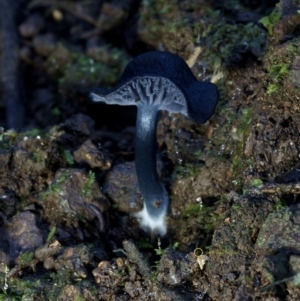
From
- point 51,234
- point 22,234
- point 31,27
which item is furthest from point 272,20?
point 31,27

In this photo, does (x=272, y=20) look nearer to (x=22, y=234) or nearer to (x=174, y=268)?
(x=174, y=268)

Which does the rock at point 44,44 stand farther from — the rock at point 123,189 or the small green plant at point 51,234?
the small green plant at point 51,234

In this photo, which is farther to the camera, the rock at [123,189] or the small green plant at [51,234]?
the rock at [123,189]

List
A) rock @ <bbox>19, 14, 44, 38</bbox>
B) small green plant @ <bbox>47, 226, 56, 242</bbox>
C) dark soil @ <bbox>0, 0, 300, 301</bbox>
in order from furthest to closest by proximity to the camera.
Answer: rock @ <bbox>19, 14, 44, 38</bbox> → small green plant @ <bbox>47, 226, 56, 242</bbox> → dark soil @ <bbox>0, 0, 300, 301</bbox>

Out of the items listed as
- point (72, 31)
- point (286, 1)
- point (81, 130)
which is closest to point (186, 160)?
point (81, 130)

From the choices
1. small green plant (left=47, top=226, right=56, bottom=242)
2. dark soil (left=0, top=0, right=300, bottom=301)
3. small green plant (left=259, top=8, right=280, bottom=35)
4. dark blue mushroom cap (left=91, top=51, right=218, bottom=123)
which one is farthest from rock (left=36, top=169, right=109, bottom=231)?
small green plant (left=259, top=8, right=280, bottom=35)

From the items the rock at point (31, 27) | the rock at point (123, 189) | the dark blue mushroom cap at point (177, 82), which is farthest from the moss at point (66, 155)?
the rock at point (31, 27)

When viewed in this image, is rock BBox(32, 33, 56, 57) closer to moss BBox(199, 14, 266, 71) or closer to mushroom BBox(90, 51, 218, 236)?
moss BBox(199, 14, 266, 71)

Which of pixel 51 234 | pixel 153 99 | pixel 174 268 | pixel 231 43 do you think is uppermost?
pixel 231 43
